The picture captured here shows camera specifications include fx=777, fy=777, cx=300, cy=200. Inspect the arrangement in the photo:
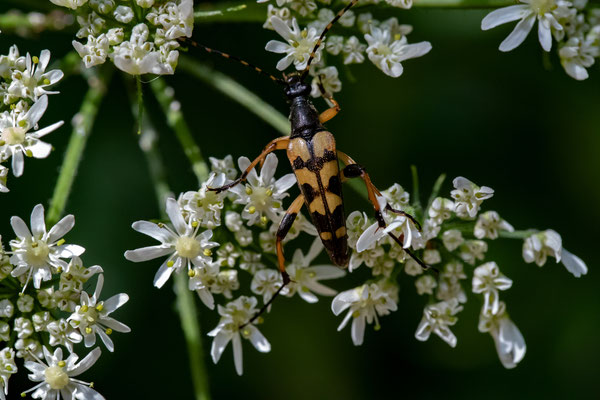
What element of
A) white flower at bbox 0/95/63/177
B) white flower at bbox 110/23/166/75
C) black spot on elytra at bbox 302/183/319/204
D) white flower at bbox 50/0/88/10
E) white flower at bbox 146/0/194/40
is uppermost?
white flower at bbox 50/0/88/10

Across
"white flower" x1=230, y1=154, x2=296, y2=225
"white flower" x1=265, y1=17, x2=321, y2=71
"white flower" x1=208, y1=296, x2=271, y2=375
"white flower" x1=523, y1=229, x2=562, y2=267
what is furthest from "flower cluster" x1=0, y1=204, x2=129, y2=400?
"white flower" x1=523, y1=229, x2=562, y2=267

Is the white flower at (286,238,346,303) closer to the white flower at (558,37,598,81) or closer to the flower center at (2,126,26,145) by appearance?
the flower center at (2,126,26,145)

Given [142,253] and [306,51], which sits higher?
[306,51]

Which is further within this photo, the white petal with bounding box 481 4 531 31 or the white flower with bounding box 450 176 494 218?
the white petal with bounding box 481 4 531 31

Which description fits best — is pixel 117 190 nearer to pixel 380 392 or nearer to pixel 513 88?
pixel 380 392

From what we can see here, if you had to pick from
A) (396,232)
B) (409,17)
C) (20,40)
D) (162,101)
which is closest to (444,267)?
(396,232)

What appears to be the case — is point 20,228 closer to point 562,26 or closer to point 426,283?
point 426,283
